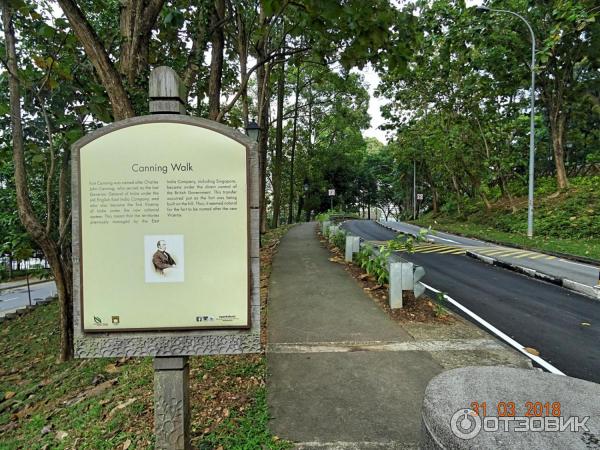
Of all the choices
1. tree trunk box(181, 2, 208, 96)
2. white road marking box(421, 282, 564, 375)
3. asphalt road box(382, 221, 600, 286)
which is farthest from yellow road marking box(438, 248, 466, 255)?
tree trunk box(181, 2, 208, 96)

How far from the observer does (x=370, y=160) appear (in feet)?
164

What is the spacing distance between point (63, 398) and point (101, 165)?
3.79 metres

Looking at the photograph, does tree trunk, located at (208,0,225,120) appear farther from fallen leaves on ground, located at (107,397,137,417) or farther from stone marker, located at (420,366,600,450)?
stone marker, located at (420,366,600,450)

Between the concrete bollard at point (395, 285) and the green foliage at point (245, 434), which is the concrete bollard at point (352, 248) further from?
the green foliage at point (245, 434)

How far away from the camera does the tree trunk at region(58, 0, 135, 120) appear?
375 cm

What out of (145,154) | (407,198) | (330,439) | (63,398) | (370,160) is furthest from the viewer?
(370,160)

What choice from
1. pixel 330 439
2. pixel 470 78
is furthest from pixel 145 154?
pixel 470 78

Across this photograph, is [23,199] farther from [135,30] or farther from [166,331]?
[166,331]

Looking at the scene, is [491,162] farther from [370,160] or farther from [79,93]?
[370,160]

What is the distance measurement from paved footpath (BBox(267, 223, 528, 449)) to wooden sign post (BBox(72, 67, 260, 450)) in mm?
1357

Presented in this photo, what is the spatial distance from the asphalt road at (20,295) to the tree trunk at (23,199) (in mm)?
18732

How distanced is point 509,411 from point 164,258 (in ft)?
7.31

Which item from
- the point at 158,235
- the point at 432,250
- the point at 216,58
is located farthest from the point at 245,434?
the point at 432,250

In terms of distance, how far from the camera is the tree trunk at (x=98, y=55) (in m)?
3.75
